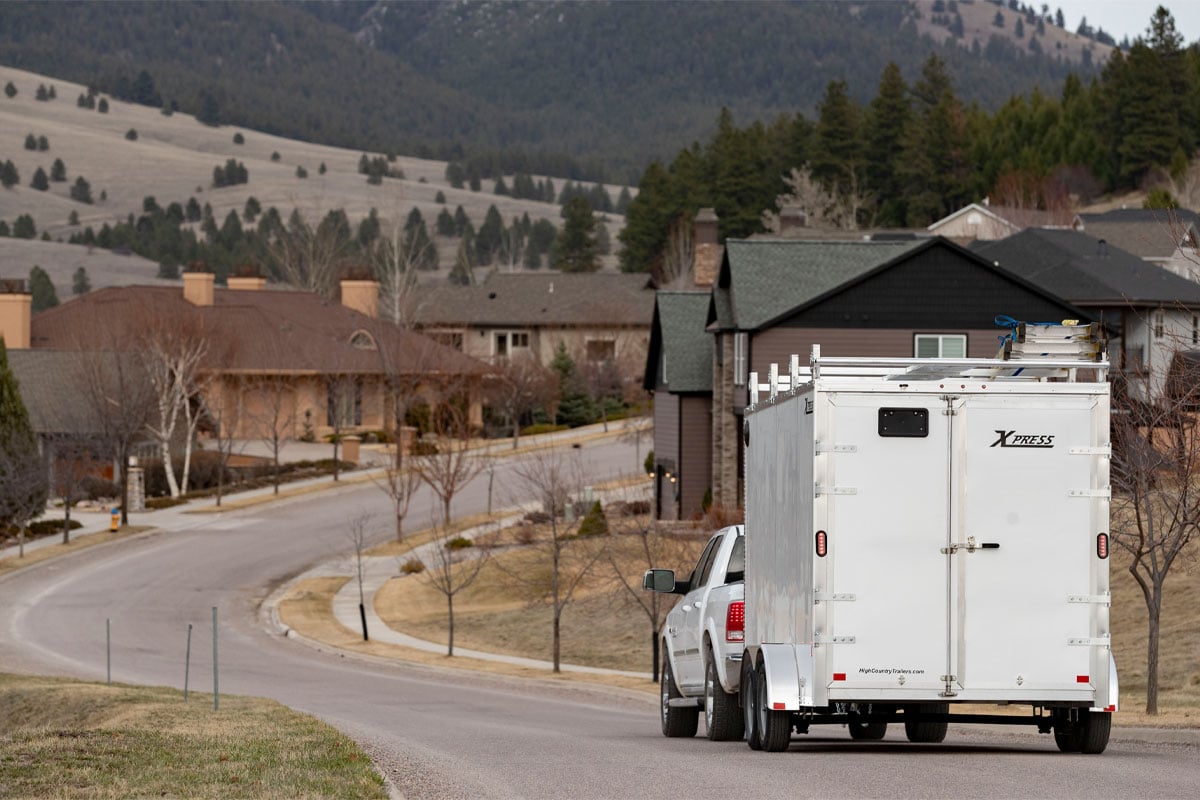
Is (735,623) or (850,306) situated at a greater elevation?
(850,306)

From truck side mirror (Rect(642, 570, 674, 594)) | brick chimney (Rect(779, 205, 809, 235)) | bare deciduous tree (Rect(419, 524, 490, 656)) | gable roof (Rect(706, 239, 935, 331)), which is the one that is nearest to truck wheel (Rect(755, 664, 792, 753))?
truck side mirror (Rect(642, 570, 674, 594))

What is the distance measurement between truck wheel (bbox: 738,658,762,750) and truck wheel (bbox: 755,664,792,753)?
0.42 ft

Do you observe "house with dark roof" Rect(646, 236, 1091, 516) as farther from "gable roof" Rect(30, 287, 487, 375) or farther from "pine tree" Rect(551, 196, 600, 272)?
"pine tree" Rect(551, 196, 600, 272)

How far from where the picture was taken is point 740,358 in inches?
1870

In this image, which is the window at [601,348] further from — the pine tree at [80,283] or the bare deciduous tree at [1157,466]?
the pine tree at [80,283]

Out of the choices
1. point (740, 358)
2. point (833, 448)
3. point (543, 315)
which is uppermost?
point (543, 315)

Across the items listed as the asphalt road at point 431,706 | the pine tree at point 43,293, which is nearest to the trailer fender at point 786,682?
the asphalt road at point 431,706

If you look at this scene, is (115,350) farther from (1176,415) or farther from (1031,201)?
(1031,201)

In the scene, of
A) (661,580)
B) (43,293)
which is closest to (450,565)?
(661,580)

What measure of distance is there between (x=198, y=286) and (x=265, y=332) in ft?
18.3

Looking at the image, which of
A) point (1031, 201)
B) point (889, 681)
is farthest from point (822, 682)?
point (1031, 201)

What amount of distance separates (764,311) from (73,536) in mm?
24400

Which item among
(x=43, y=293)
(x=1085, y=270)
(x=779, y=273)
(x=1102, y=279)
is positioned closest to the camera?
(x=779, y=273)

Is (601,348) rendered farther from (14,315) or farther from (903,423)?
(903,423)
